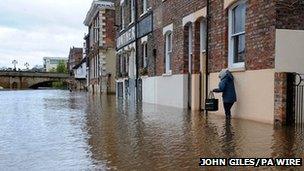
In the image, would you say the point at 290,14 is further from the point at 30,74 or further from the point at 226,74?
the point at 30,74

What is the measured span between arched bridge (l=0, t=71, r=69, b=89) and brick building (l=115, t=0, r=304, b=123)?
74.5 meters

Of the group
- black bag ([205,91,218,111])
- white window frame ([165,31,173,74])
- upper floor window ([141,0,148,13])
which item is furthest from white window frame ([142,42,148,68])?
black bag ([205,91,218,111])

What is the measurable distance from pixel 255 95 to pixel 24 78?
88407 mm

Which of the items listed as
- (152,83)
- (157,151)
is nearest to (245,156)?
(157,151)

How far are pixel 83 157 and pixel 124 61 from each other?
23.4 metres

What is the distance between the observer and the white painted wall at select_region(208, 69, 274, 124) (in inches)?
416

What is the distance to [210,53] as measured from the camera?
47.0 feet

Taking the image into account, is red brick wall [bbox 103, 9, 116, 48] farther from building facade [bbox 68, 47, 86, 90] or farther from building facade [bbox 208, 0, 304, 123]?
building facade [bbox 208, 0, 304, 123]

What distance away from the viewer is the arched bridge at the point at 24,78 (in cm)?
9194

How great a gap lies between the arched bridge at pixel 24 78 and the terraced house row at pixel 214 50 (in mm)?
70972

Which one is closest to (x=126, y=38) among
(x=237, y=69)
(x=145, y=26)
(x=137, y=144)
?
(x=145, y=26)

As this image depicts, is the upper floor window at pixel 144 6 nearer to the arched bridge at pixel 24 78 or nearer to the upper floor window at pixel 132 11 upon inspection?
the upper floor window at pixel 132 11

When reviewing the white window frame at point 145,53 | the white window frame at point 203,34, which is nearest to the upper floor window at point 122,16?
the white window frame at point 145,53

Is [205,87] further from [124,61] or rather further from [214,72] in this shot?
[124,61]
